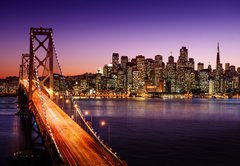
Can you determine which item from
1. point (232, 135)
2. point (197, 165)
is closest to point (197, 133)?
point (232, 135)

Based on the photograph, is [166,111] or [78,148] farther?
[166,111]

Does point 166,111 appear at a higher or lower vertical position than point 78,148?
lower

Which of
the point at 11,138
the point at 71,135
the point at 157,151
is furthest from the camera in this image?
the point at 11,138

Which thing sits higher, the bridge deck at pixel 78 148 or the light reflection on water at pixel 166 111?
the bridge deck at pixel 78 148

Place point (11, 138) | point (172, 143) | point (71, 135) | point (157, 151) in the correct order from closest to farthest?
1. point (71, 135)
2. point (157, 151)
3. point (172, 143)
4. point (11, 138)

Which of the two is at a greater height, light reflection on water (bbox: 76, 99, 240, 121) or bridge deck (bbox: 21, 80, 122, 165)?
bridge deck (bbox: 21, 80, 122, 165)

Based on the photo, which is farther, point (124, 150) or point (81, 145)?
point (124, 150)

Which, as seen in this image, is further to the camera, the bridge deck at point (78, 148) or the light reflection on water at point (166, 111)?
the light reflection on water at point (166, 111)

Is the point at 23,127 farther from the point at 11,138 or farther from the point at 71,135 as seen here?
the point at 71,135

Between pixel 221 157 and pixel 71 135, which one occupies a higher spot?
pixel 71 135

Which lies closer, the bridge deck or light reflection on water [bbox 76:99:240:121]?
the bridge deck

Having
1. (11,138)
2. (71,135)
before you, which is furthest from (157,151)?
(11,138)
